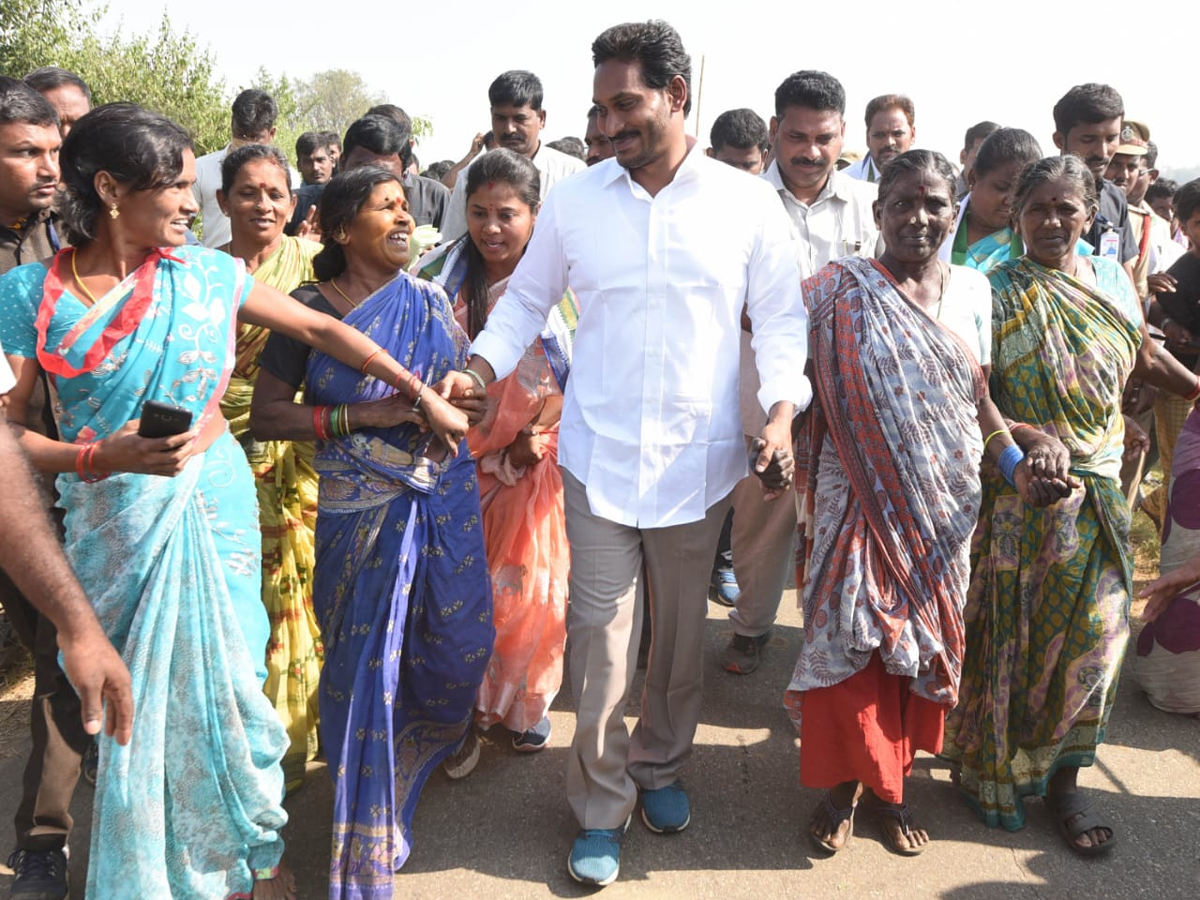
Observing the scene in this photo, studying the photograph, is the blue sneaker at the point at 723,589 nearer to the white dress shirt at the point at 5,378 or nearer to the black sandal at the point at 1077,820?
the black sandal at the point at 1077,820

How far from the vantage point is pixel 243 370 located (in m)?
3.54

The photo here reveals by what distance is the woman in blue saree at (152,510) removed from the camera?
8.00ft

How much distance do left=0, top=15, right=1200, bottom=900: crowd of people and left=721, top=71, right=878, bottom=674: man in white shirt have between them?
933 millimetres

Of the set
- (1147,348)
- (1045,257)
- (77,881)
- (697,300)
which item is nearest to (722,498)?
(697,300)

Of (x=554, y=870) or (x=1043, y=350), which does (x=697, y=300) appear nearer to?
(x=1043, y=350)

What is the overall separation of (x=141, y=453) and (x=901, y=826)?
2.47 meters

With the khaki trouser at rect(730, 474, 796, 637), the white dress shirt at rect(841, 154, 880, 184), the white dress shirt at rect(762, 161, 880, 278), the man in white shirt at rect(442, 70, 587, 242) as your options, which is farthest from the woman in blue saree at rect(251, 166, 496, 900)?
the white dress shirt at rect(841, 154, 880, 184)

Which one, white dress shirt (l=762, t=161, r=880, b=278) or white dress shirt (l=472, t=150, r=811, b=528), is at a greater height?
white dress shirt (l=762, t=161, r=880, b=278)

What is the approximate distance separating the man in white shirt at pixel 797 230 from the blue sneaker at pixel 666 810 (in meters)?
1.15

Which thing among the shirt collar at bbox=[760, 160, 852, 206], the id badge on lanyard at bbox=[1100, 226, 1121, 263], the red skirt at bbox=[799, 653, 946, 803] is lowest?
the red skirt at bbox=[799, 653, 946, 803]

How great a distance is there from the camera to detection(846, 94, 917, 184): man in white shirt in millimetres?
6289

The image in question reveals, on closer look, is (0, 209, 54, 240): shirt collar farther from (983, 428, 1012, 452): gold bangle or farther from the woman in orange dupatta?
(983, 428, 1012, 452): gold bangle

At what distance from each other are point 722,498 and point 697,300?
610 mm

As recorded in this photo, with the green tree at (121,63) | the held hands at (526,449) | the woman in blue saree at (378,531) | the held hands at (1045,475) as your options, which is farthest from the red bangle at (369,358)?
the green tree at (121,63)
